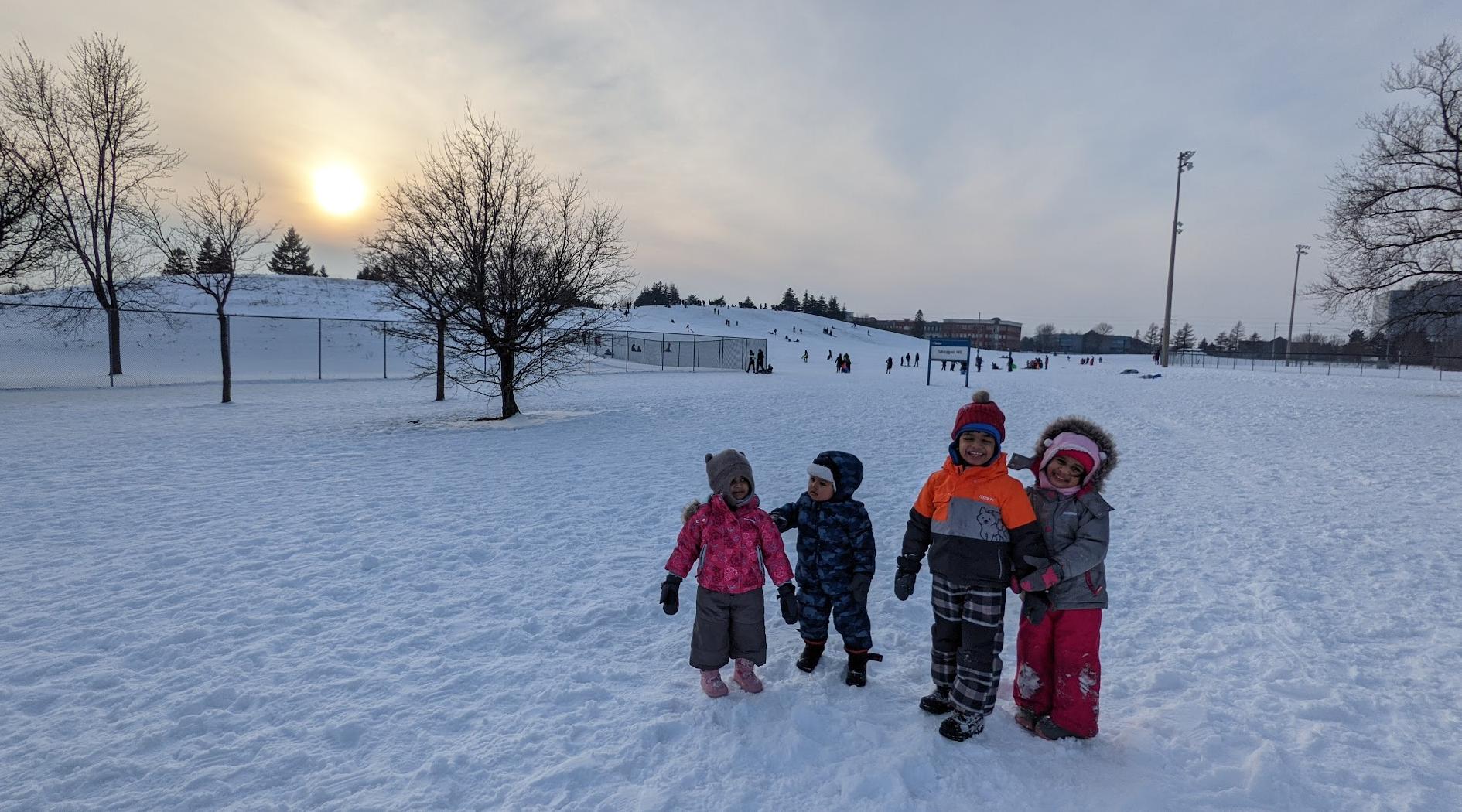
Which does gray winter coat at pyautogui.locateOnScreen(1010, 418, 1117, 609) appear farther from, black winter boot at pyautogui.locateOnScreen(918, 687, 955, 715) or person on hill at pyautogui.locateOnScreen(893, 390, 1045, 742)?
black winter boot at pyautogui.locateOnScreen(918, 687, 955, 715)

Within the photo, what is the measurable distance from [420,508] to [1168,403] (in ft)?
71.5

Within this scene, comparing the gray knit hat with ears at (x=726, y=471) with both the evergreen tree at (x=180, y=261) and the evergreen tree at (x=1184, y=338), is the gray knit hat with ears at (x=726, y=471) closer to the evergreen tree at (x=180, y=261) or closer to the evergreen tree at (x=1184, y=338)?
the evergreen tree at (x=180, y=261)

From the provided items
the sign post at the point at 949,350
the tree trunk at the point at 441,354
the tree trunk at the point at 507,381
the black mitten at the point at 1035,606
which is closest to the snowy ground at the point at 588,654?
the black mitten at the point at 1035,606

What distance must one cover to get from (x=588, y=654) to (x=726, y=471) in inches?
61.4

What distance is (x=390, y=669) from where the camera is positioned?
143 inches

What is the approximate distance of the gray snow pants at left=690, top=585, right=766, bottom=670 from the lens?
336 cm

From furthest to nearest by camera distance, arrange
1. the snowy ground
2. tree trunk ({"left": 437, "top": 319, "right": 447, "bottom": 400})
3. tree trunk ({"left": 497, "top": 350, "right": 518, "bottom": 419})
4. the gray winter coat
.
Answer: tree trunk ({"left": 497, "top": 350, "right": 518, "bottom": 419}) < tree trunk ({"left": 437, "top": 319, "right": 447, "bottom": 400}) < the gray winter coat < the snowy ground

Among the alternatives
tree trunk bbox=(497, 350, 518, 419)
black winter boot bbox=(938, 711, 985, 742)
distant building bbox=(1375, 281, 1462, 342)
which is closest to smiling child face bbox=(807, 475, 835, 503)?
black winter boot bbox=(938, 711, 985, 742)

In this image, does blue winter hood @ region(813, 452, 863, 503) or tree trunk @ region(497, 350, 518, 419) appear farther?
tree trunk @ region(497, 350, 518, 419)

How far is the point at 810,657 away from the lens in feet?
→ 12.1

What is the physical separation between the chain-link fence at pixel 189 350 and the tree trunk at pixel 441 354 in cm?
534

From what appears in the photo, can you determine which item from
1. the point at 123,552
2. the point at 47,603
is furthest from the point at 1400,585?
the point at 123,552

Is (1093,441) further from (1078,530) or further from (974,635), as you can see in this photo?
(974,635)

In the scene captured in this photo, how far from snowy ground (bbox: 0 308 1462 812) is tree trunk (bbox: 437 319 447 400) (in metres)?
5.10
